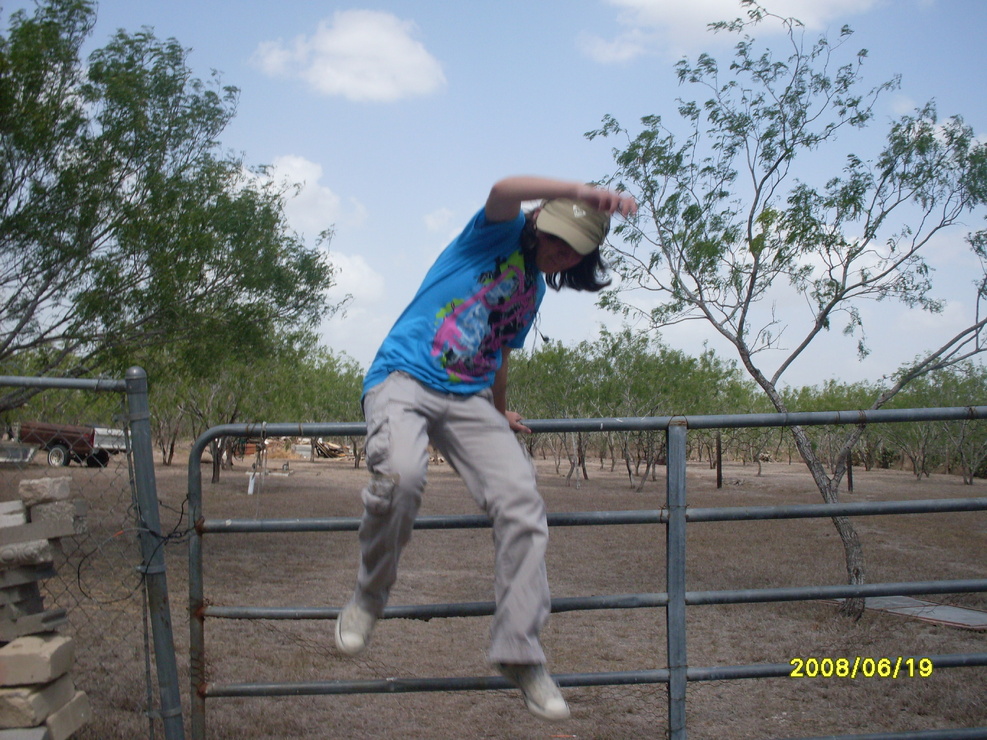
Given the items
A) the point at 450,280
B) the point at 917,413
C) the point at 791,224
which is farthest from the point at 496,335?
the point at 791,224

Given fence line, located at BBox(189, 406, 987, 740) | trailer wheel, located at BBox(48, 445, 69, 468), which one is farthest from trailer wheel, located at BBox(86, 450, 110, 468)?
fence line, located at BBox(189, 406, 987, 740)

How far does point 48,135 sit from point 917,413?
28.5 feet

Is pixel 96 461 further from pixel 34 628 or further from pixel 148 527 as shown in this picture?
pixel 148 527

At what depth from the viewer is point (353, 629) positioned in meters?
2.17

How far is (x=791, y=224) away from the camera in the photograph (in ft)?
28.7

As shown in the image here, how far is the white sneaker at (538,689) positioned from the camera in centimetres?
202

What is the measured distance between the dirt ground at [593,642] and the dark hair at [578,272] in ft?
5.06

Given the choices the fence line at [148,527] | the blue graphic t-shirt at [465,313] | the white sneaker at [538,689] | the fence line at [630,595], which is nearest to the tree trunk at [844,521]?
the fence line at [630,595]

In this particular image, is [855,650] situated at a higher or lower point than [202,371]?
lower

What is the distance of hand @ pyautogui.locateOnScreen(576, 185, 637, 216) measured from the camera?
6.61ft

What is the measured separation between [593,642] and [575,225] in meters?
5.07

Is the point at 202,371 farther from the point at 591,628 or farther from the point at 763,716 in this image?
the point at 763,716

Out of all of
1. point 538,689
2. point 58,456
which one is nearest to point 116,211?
point 58,456

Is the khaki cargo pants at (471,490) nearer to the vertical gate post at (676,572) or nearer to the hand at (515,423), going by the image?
the hand at (515,423)
